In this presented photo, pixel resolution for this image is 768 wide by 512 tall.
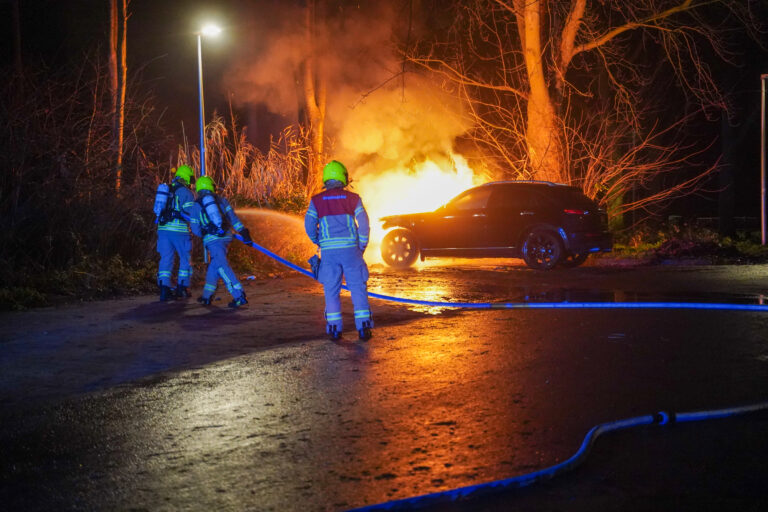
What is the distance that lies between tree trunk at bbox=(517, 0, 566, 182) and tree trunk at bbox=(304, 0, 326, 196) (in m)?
6.23

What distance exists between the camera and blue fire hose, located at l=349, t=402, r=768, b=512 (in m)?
3.65

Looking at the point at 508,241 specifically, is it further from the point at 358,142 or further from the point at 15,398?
the point at 15,398

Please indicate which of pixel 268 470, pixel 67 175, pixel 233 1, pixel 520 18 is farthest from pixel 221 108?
pixel 268 470

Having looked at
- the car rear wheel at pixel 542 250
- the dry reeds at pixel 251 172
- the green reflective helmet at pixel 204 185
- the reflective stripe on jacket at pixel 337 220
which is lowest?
the car rear wheel at pixel 542 250

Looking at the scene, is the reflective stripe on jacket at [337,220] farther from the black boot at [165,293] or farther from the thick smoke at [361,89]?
the thick smoke at [361,89]

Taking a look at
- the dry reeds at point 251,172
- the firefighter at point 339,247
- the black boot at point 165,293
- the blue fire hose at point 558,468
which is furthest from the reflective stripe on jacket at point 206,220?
the dry reeds at point 251,172

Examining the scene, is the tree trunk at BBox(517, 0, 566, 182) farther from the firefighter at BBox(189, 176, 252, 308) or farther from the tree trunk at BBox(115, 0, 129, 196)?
the firefighter at BBox(189, 176, 252, 308)

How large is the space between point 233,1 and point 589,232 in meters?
15.6

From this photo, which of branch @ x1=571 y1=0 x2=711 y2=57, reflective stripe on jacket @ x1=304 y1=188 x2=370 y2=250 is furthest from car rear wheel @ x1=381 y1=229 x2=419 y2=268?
reflective stripe on jacket @ x1=304 y1=188 x2=370 y2=250

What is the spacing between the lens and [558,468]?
13.1 ft

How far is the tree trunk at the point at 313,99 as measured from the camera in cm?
2262

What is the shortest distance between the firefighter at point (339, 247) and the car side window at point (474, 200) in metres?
7.88

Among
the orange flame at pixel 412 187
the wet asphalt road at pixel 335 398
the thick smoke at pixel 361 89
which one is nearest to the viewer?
the wet asphalt road at pixel 335 398

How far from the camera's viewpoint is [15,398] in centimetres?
585
